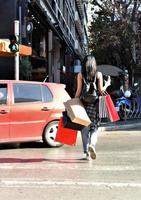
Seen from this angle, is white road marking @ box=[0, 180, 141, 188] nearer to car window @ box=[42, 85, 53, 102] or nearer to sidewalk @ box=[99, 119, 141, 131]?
car window @ box=[42, 85, 53, 102]

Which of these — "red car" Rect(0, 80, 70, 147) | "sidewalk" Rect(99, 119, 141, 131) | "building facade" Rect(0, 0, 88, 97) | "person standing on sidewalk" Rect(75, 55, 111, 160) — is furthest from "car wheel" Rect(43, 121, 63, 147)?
"building facade" Rect(0, 0, 88, 97)

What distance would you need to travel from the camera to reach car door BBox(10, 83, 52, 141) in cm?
1279

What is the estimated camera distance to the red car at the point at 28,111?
1274cm

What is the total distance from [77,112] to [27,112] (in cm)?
272

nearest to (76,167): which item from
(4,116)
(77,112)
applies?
(77,112)

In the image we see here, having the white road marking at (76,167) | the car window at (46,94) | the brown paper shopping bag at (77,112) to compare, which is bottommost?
the white road marking at (76,167)

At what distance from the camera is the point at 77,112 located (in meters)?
10.4

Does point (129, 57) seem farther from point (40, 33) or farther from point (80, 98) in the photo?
point (80, 98)

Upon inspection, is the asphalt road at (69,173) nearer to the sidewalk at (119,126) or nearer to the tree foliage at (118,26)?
the sidewalk at (119,126)

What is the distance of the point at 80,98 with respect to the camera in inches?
418

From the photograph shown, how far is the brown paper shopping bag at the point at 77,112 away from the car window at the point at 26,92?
2649 millimetres

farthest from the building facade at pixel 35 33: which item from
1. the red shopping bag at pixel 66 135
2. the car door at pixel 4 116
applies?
the red shopping bag at pixel 66 135

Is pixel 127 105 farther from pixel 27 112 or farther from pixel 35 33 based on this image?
pixel 27 112

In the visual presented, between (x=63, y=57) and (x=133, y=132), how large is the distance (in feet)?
89.7
